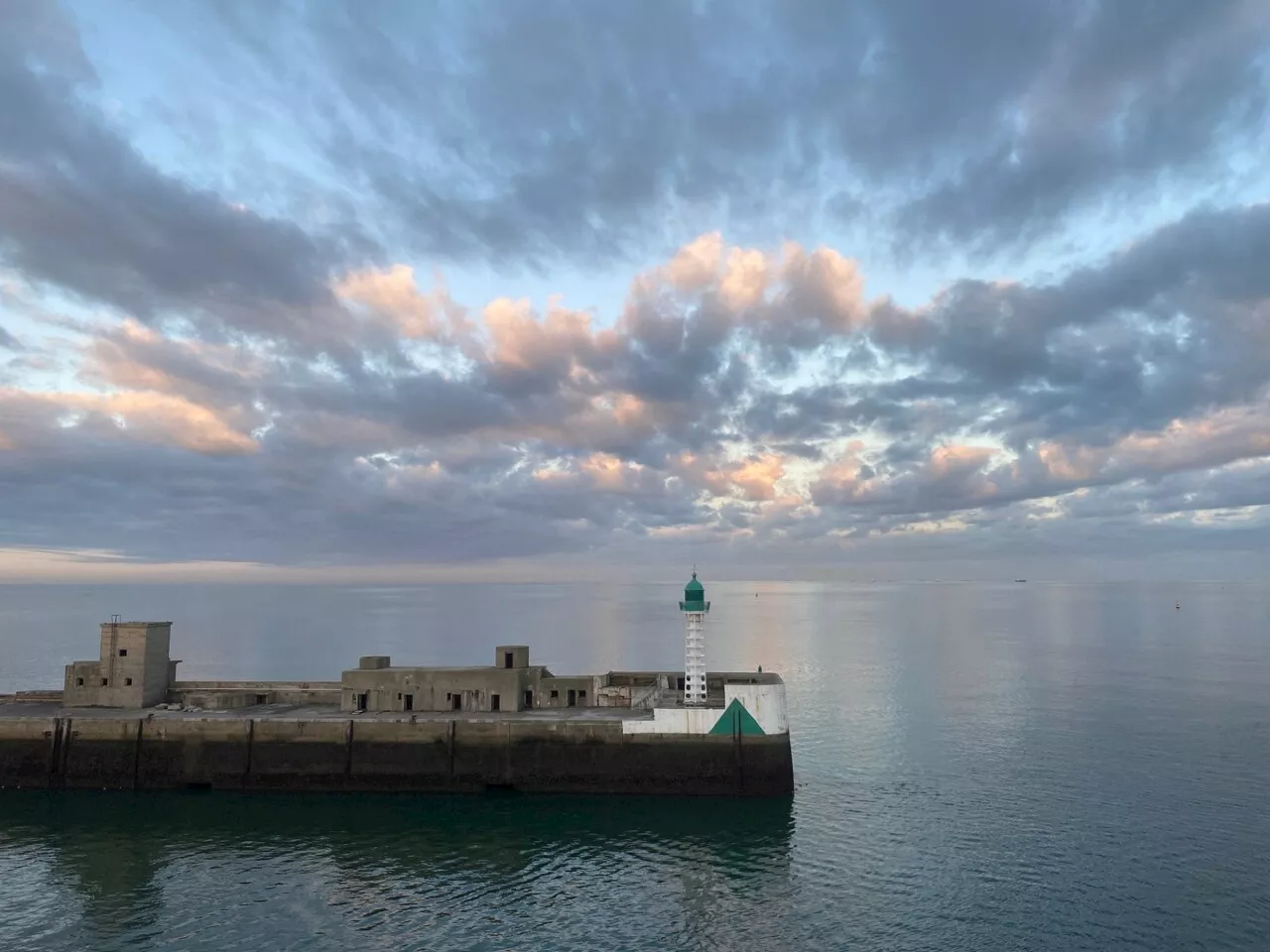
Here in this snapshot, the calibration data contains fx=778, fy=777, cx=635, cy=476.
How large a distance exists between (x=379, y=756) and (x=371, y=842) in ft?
29.3

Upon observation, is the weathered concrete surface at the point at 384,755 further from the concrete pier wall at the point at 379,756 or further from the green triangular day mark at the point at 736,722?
the green triangular day mark at the point at 736,722

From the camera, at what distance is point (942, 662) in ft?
362

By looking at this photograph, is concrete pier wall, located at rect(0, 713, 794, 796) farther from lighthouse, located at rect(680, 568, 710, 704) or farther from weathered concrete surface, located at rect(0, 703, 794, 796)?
lighthouse, located at rect(680, 568, 710, 704)

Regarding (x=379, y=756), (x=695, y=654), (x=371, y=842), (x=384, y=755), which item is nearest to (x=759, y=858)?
(x=695, y=654)

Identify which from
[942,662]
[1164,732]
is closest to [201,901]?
[1164,732]

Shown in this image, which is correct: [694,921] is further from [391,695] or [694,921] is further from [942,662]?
[942,662]

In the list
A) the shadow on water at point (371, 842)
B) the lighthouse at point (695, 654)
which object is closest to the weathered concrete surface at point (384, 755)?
the shadow on water at point (371, 842)

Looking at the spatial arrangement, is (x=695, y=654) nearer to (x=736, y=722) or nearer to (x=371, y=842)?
(x=736, y=722)

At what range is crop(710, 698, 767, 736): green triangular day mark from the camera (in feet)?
155

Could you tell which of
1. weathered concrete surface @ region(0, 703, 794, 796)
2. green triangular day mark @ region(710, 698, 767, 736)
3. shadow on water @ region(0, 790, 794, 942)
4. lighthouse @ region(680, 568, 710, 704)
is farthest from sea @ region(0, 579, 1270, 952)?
lighthouse @ region(680, 568, 710, 704)

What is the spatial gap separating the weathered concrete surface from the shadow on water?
1048 millimetres

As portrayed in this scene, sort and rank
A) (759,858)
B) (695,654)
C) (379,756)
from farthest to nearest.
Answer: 1. (695,654)
2. (379,756)
3. (759,858)

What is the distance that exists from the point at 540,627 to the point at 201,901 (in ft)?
519

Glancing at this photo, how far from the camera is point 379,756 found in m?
48.9
